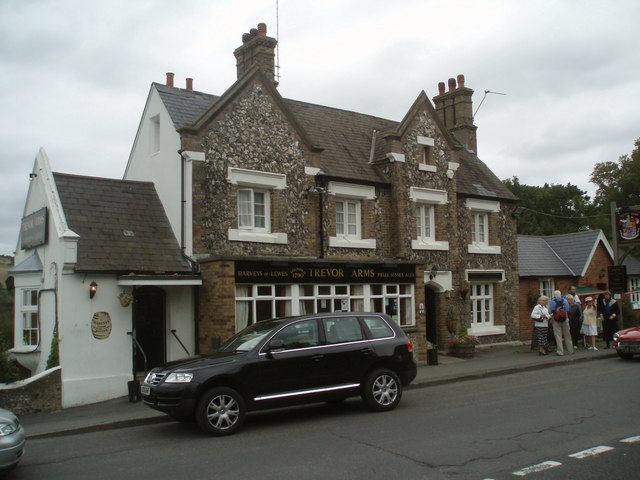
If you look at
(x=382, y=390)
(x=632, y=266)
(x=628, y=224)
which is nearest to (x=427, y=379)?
(x=382, y=390)

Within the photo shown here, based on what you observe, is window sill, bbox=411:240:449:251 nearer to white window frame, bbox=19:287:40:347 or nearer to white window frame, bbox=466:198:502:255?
white window frame, bbox=466:198:502:255

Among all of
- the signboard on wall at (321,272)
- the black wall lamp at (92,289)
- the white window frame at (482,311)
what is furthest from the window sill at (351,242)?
the black wall lamp at (92,289)

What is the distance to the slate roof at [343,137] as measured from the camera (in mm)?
17797

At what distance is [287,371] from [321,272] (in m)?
6.46

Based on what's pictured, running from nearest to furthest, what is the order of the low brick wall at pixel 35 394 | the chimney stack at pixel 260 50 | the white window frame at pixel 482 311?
the low brick wall at pixel 35 394 → the chimney stack at pixel 260 50 → the white window frame at pixel 482 311

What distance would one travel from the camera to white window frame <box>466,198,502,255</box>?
22547 mm

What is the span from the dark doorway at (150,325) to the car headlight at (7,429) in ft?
24.8

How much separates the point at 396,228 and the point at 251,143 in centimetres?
557

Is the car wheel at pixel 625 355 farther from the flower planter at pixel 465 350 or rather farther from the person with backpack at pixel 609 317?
the flower planter at pixel 465 350

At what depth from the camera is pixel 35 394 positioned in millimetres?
12820

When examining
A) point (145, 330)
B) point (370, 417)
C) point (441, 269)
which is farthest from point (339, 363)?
point (441, 269)

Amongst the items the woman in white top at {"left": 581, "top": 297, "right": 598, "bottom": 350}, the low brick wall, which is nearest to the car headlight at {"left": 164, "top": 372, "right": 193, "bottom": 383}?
the low brick wall

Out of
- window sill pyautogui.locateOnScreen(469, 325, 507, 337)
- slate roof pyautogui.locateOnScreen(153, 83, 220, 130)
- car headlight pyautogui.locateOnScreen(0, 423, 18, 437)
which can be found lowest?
car headlight pyautogui.locateOnScreen(0, 423, 18, 437)

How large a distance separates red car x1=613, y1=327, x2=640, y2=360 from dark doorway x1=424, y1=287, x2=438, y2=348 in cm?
556
